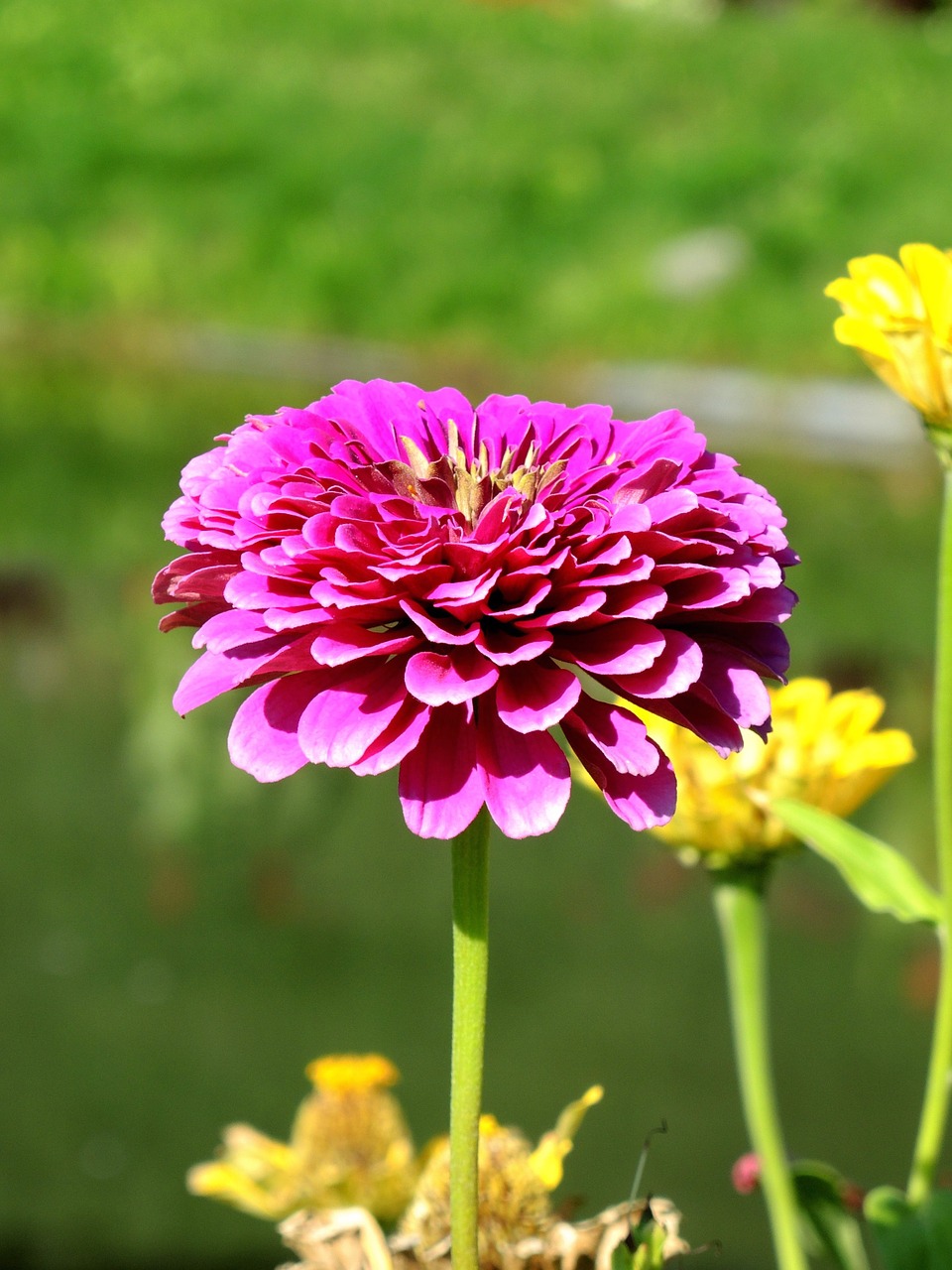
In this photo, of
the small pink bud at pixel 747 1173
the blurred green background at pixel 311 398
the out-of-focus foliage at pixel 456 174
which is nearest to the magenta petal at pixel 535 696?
the small pink bud at pixel 747 1173

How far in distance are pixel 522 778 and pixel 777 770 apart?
0.54 ft

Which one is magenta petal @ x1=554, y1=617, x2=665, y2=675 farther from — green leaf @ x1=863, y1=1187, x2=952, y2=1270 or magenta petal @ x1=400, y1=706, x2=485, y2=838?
green leaf @ x1=863, y1=1187, x2=952, y2=1270

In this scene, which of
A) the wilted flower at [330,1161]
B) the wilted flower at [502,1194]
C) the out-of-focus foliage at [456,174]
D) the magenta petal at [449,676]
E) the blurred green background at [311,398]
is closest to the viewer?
the magenta petal at [449,676]

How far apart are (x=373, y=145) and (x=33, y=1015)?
2.76 m

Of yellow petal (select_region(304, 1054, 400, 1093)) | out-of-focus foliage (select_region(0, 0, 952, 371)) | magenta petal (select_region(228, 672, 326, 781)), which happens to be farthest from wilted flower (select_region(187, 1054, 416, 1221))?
out-of-focus foliage (select_region(0, 0, 952, 371))

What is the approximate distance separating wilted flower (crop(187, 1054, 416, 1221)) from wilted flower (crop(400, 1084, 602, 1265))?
77 millimetres

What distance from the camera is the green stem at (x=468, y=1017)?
258mm

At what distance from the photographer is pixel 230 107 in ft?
11.4

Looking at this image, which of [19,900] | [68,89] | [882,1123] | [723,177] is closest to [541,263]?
[723,177]

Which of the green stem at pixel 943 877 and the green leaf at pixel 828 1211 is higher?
the green stem at pixel 943 877

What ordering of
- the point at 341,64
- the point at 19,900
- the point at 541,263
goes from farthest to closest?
the point at 341,64 < the point at 541,263 < the point at 19,900

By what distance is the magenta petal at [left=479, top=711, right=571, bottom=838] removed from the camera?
25 cm

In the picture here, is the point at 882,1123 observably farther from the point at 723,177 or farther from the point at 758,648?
the point at 723,177

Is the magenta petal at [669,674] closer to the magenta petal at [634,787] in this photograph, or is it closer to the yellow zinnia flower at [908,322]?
the magenta petal at [634,787]
